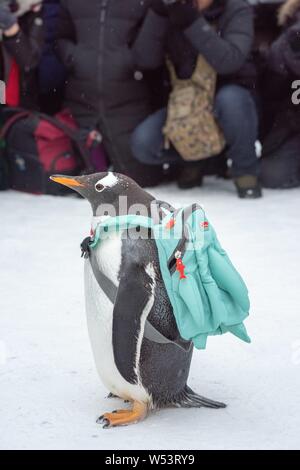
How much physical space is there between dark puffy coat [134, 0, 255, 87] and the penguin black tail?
6.86 feet

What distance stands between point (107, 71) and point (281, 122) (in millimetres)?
832

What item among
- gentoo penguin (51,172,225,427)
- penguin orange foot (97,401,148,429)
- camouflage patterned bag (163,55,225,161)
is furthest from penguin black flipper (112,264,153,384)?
camouflage patterned bag (163,55,225,161)

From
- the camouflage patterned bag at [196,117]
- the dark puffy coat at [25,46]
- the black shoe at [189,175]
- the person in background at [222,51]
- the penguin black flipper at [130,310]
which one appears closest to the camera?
the penguin black flipper at [130,310]

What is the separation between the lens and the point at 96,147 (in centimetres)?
390

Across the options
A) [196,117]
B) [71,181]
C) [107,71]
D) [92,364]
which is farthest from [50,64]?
[71,181]

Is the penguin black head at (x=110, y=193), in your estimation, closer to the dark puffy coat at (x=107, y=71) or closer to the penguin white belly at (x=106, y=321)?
the penguin white belly at (x=106, y=321)

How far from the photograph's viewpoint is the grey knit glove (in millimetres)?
3658

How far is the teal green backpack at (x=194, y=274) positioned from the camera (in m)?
1.56

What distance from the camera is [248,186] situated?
371 cm

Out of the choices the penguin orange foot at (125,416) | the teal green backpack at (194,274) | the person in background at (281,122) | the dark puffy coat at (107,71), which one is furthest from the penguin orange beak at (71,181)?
the person in background at (281,122)

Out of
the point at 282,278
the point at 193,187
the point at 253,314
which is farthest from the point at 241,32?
the point at 253,314

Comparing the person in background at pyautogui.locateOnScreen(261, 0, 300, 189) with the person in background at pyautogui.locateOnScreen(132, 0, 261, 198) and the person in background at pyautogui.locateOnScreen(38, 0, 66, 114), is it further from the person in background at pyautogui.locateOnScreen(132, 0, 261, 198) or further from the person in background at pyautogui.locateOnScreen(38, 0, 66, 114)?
the person in background at pyautogui.locateOnScreen(38, 0, 66, 114)

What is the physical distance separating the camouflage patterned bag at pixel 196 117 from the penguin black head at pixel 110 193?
2045 millimetres

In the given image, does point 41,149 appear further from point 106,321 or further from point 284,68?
point 106,321
